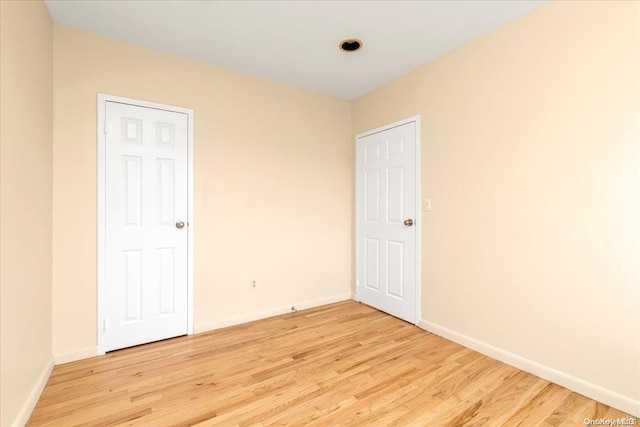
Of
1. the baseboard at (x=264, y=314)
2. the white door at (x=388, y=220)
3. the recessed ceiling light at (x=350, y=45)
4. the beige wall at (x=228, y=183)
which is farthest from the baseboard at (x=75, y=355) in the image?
the recessed ceiling light at (x=350, y=45)

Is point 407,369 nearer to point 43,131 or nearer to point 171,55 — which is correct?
point 43,131

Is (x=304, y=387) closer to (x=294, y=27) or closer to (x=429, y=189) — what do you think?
(x=429, y=189)

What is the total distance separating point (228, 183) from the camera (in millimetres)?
2865

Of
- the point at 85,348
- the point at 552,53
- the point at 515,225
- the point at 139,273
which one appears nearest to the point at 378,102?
the point at 552,53

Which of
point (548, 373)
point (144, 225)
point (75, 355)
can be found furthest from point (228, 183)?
point (548, 373)

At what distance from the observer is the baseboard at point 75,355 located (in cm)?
216

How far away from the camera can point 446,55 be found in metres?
2.57

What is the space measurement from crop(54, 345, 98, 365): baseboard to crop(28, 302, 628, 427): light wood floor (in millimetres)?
69

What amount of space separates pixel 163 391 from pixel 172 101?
2.26m

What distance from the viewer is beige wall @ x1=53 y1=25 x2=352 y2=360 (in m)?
2.21

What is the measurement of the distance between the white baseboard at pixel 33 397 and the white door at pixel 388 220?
279 cm

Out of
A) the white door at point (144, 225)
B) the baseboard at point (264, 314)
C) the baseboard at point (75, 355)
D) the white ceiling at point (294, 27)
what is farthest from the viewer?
the baseboard at point (264, 314)

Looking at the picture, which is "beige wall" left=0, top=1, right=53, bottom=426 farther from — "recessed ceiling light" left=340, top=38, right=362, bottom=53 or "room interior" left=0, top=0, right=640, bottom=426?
"recessed ceiling light" left=340, top=38, right=362, bottom=53

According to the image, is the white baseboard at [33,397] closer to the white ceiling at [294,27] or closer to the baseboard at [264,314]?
the baseboard at [264,314]
